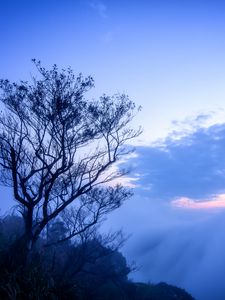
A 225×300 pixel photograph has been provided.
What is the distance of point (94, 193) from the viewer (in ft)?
57.7

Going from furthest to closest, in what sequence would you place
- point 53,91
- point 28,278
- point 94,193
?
1. point 94,193
2. point 53,91
3. point 28,278

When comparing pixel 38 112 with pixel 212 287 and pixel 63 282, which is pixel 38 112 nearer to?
pixel 63 282

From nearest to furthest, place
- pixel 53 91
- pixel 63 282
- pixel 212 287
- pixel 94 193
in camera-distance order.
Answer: pixel 63 282
pixel 53 91
pixel 94 193
pixel 212 287

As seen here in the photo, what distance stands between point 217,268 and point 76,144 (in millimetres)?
188732

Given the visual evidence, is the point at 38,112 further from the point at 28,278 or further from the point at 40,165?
the point at 28,278

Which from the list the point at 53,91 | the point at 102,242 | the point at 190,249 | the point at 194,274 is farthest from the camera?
the point at 190,249

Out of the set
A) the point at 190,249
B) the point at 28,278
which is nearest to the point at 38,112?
the point at 28,278

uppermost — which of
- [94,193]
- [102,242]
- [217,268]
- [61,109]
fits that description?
[217,268]

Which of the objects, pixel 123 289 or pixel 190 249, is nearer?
pixel 123 289

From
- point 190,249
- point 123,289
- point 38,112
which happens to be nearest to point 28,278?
point 38,112

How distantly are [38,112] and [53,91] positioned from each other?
115 centimetres

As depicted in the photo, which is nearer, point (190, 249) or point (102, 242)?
point (102, 242)

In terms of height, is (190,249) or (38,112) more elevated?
(190,249)

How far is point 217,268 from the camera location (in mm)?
170250
